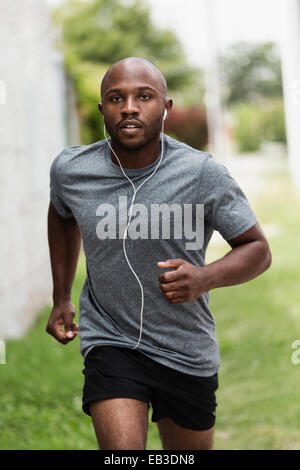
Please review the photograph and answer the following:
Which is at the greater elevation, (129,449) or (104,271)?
(104,271)

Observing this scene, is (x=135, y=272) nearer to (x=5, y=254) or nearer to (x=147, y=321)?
(x=147, y=321)

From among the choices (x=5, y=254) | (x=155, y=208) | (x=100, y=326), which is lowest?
(x=5, y=254)

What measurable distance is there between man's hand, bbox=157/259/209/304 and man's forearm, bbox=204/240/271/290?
6 cm

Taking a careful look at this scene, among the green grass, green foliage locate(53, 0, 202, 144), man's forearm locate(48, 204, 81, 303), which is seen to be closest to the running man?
man's forearm locate(48, 204, 81, 303)

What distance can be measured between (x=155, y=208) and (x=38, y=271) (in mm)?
6285

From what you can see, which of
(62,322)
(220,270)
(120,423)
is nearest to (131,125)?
(220,270)

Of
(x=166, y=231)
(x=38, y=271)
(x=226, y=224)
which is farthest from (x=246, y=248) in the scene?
(x=38, y=271)

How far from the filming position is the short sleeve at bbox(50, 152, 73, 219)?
285 centimetres

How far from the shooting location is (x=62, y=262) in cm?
307

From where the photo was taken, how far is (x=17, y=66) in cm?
780

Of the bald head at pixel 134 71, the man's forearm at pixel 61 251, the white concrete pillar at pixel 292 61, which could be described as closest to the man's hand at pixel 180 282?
the bald head at pixel 134 71

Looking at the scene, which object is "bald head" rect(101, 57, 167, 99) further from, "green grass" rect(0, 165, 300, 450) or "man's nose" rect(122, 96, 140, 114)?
"green grass" rect(0, 165, 300, 450)

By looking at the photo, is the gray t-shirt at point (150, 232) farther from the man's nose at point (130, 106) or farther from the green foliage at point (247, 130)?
the green foliage at point (247, 130)

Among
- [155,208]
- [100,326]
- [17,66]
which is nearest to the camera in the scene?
[155,208]
